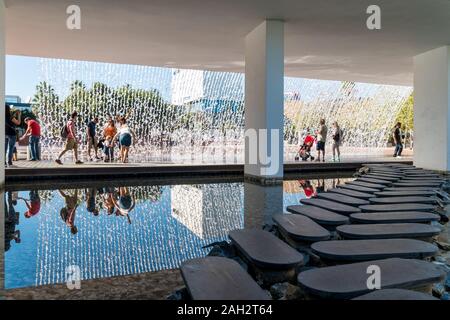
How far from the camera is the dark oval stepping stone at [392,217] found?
2.74 meters

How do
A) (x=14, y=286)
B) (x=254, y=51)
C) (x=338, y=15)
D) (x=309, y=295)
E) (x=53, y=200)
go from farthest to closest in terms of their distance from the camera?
(x=254, y=51)
(x=338, y=15)
(x=53, y=200)
(x=14, y=286)
(x=309, y=295)

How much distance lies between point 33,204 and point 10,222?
4.33 ft

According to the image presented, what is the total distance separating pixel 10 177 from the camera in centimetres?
802

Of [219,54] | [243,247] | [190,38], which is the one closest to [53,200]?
[243,247]

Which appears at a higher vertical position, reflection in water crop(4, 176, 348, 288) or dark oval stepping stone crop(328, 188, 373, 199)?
dark oval stepping stone crop(328, 188, 373, 199)

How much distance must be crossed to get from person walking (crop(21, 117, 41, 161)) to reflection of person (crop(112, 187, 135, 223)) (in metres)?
5.75

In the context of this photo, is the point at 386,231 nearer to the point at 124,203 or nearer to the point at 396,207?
the point at 396,207

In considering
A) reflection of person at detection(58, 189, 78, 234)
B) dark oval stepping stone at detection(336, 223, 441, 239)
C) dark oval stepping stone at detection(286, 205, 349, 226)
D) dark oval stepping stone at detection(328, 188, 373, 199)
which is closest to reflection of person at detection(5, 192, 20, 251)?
reflection of person at detection(58, 189, 78, 234)

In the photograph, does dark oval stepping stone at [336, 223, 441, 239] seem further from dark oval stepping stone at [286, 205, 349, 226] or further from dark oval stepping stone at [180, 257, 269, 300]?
dark oval stepping stone at [180, 257, 269, 300]

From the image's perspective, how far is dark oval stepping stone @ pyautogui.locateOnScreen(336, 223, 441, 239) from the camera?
2.38 metres
